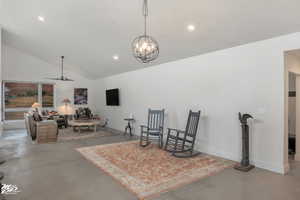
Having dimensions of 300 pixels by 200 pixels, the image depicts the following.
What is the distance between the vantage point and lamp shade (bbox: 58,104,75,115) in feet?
30.1

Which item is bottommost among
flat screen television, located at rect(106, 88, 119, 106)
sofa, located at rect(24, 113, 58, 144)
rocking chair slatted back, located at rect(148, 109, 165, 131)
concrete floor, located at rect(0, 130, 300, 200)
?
concrete floor, located at rect(0, 130, 300, 200)

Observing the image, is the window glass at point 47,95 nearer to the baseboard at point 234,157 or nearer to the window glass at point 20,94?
the window glass at point 20,94

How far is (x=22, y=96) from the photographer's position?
8.42 meters

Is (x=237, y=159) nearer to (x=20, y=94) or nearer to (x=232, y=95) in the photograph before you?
(x=232, y=95)

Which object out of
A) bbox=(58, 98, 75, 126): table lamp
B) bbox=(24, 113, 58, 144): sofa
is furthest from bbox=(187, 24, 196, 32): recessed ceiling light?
bbox=(58, 98, 75, 126): table lamp

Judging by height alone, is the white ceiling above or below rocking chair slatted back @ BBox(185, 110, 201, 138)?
above

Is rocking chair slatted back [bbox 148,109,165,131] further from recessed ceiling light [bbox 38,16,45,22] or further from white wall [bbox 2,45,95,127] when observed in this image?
white wall [bbox 2,45,95,127]

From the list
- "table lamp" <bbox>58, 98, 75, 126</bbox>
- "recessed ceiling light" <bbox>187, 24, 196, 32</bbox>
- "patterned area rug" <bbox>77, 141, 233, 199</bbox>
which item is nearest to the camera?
"patterned area rug" <bbox>77, 141, 233, 199</bbox>

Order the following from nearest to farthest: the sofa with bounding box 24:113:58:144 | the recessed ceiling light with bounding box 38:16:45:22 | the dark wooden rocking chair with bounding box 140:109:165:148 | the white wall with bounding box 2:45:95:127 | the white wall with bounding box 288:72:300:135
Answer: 1. the white wall with bounding box 288:72:300:135
2. the recessed ceiling light with bounding box 38:16:45:22
3. the dark wooden rocking chair with bounding box 140:109:165:148
4. the sofa with bounding box 24:113:58:144
5. the white wall with bounding box 2:45:95:127

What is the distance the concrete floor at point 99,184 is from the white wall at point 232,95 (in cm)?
59

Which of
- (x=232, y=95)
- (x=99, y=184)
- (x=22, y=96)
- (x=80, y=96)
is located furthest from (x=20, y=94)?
(x=232, y=95)

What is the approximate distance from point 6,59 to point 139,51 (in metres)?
8.07

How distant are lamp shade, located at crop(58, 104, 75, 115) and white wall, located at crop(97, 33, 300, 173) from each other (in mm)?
5561

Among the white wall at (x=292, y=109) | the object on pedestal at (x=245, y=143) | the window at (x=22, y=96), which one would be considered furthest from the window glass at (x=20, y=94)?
the white wall at (x=292, y=109)
